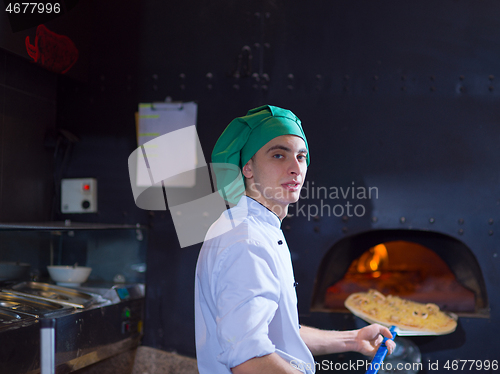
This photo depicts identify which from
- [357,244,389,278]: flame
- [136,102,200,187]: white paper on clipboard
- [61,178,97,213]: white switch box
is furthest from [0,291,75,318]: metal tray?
[357,244,389,278]: flame

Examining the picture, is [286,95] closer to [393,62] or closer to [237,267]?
[393,62]

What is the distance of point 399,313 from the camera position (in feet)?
7.44

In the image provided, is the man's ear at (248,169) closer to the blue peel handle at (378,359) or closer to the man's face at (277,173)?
the man's face at (277,173)

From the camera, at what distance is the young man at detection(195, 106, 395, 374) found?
40.7 inches

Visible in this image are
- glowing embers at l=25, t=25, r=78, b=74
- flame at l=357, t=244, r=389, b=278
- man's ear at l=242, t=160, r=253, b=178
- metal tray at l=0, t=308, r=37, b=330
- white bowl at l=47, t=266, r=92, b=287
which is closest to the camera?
man's ear at l=242, t=160, r=253, b=178

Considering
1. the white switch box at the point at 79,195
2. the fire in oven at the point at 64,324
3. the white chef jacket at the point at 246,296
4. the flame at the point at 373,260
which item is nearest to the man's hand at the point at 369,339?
the white chef jacket at the point at 246,296

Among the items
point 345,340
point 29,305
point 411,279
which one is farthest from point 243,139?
point 411,279

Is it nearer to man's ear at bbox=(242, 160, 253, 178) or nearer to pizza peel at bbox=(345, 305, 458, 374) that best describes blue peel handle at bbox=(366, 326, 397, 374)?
pizza peel at bbox=(345, 305, 458, 374)

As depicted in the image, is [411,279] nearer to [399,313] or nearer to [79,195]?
[399,313]

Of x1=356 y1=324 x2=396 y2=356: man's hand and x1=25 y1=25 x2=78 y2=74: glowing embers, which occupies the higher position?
x1=25 y1=25 x2=78 y2=74: glowing embers

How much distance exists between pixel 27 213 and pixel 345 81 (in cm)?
191

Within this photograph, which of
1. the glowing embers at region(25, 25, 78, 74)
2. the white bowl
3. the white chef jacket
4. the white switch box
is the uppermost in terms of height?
the glowing embers at region(25, 25, 78, 74)

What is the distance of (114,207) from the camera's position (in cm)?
266

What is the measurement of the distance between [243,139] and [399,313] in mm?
1398
